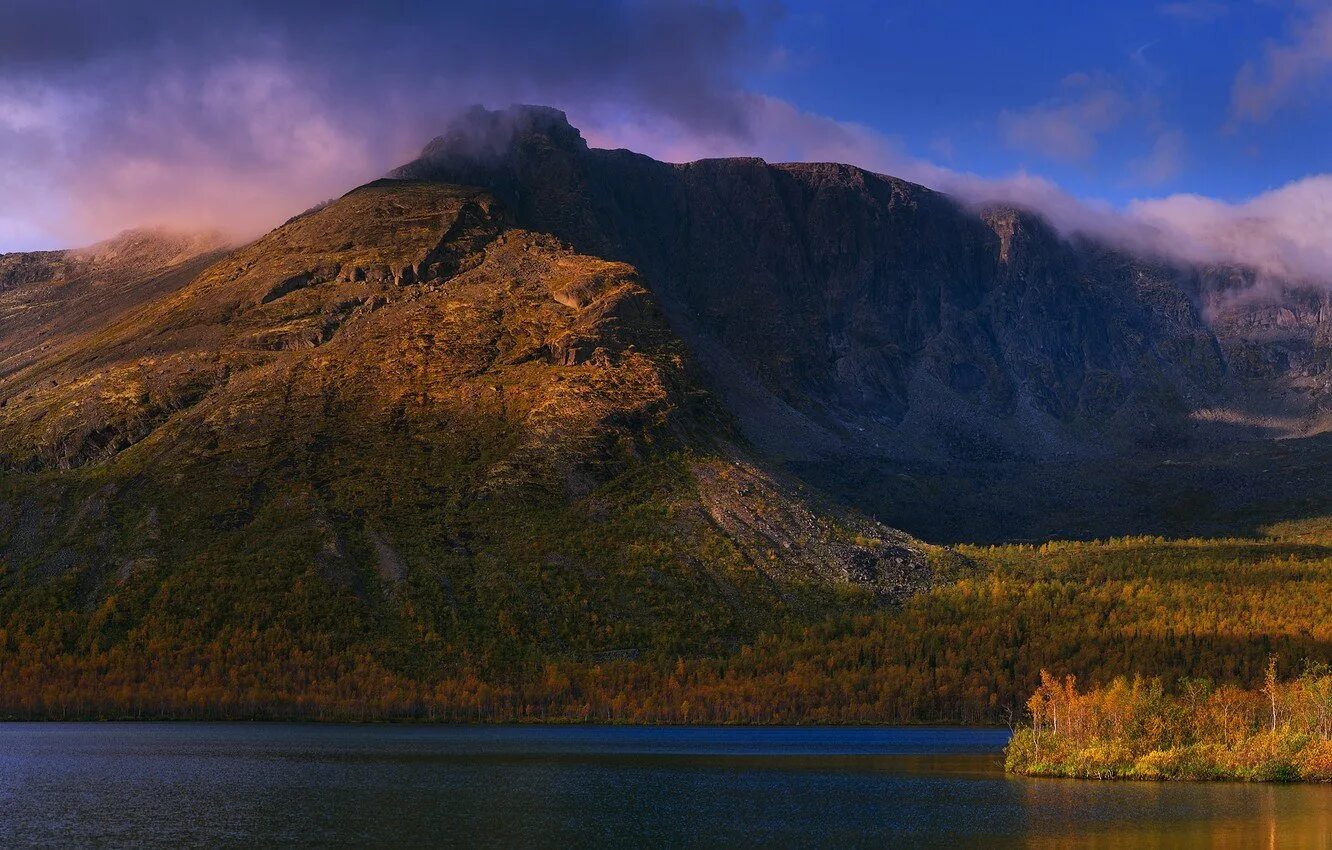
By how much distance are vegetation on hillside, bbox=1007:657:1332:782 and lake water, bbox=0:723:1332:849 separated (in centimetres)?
439

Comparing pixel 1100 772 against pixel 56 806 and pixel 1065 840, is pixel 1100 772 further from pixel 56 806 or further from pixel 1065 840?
pixel 56 806

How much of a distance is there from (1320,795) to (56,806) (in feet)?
281

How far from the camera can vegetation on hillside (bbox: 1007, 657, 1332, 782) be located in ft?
421

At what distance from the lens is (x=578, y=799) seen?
372 ft

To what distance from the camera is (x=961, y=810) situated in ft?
355

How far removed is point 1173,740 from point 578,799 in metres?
53.7

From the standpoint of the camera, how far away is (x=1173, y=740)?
13638 centimetres

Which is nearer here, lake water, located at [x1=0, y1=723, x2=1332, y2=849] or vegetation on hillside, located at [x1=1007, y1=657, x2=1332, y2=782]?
lake water, located at [x1=0, y1=723, x2=1332, y2=849]

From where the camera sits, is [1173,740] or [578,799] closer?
[578,799]

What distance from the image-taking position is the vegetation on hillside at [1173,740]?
12825 cm

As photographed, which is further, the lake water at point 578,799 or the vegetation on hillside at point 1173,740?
the vegetation on hillside at point 1173,740

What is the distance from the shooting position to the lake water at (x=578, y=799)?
91.9 meters

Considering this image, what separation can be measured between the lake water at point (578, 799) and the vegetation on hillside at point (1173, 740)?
439 cm

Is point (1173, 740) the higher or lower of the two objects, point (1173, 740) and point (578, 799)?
the higher
